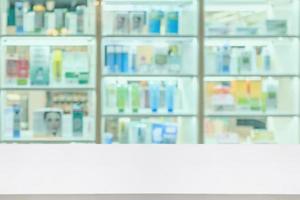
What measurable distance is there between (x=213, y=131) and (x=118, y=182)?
334 centimetres

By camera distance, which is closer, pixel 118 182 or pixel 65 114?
pixel 118 182

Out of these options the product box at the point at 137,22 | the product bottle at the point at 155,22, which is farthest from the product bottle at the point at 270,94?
the product box at the point at 137,22

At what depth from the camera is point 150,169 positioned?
0.72 m

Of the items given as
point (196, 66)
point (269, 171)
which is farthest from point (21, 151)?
point (196, 66)

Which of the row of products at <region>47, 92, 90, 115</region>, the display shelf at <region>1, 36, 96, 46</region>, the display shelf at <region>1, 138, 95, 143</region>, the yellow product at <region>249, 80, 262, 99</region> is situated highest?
the display shelf at <region>1, 36, 96, 46</region>

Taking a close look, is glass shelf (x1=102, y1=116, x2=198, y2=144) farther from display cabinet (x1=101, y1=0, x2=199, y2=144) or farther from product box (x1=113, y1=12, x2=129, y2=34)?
product box (x1=113, y1=12, x2=129, y2=34)

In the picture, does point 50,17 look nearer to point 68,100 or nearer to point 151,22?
point 68,100

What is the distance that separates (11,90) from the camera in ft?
12.8

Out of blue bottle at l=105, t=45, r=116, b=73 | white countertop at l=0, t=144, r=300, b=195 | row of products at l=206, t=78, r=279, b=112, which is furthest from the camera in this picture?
row of products at l=206, t=78, r=279, b=112

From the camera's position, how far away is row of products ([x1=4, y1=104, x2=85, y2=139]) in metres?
3.93

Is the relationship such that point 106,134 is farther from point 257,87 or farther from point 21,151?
point 21,151

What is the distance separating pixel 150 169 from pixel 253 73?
337 centimetres

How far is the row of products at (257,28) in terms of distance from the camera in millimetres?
3916

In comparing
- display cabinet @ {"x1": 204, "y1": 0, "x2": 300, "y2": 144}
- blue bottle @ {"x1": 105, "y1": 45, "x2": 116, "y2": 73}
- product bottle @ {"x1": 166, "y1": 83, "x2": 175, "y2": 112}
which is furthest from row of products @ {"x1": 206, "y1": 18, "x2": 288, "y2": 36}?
blue bottle @ {"x1": 105, "y1": 45, "x2": 116, "y2": 73}
